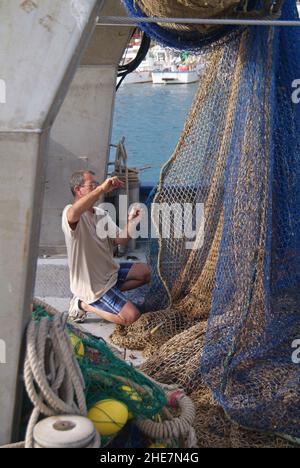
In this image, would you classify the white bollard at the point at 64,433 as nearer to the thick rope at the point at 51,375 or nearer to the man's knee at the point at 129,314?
the thick rope at the point at 51,375

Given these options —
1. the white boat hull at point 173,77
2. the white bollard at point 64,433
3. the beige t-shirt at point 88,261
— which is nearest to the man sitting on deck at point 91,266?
the beige t-shirt at point 88,261

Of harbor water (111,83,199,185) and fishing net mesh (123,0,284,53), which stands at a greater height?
harbor water (111,83,199,185)

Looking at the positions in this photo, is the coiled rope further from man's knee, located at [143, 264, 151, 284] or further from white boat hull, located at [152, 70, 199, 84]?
white boat hull, located at [152, 70, 199, 84]

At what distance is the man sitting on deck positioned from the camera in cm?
536

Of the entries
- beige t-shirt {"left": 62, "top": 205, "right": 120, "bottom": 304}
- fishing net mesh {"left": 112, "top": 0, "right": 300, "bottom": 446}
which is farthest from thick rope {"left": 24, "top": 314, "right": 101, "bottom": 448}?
beige t-shirt {"left": 62, "top": 205, "right": 120, "bottom": 304}

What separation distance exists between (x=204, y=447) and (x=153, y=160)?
1292cm

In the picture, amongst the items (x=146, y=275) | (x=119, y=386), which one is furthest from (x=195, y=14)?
(x=146, y=275)

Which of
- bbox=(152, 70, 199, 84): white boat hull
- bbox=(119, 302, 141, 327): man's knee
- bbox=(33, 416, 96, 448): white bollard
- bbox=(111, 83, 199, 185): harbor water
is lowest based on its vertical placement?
bbox=(33, 416, 96, 448): white bollard

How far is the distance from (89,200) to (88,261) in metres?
0.73

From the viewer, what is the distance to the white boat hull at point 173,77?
146ft

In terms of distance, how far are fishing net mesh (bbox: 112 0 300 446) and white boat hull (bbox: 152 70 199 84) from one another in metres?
40.2

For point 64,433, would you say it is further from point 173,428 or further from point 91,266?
point 91,266

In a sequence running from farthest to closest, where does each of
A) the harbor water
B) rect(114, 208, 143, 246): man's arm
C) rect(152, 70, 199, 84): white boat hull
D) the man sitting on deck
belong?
rect(152, 70, 199, 84): white boat hull → the harbor water → rect(114, 208, 143, 246): man's arm → the man sitting on deck
